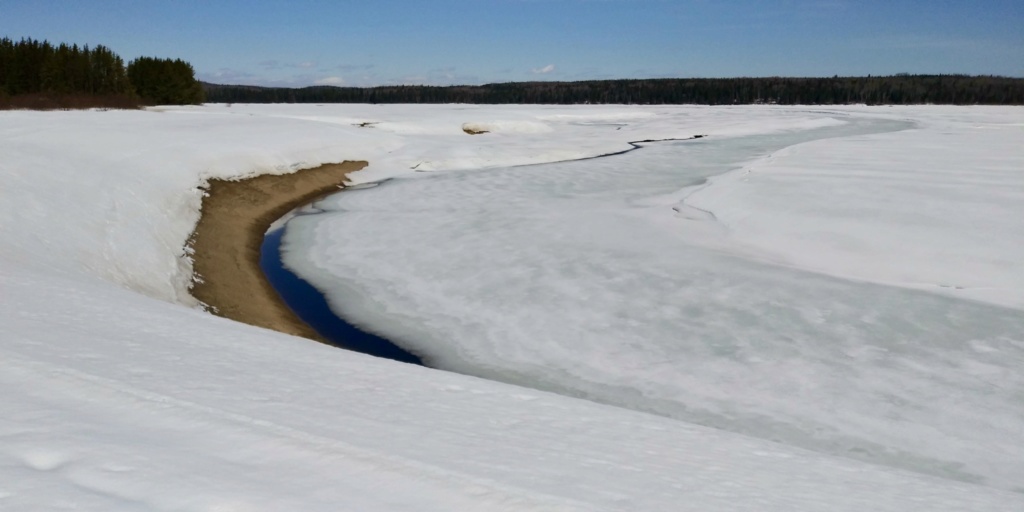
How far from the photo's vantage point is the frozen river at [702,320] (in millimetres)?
7184

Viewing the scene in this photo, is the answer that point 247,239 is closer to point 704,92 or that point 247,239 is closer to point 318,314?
point 318,314

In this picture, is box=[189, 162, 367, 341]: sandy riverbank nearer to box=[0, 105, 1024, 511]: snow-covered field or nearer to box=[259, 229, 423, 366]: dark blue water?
box=[259, 229, 423, 366]: dark blue water

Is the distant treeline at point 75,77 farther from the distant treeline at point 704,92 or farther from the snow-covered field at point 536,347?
the distant treeline at point 704,92

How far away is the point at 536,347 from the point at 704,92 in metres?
134

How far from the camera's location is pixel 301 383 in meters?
4.95

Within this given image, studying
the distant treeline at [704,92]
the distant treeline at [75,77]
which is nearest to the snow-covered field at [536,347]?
the distant treeline at [75,77]

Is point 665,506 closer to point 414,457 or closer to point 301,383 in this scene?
point 414,457

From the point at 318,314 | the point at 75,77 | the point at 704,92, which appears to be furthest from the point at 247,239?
the point at 704,92

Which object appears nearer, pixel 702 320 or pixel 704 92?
pixel 702 320

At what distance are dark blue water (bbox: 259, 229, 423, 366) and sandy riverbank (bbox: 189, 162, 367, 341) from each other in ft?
0.58

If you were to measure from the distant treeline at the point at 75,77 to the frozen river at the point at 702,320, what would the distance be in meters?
37.8

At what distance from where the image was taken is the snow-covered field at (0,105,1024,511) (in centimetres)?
354

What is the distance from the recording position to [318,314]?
1166 cm

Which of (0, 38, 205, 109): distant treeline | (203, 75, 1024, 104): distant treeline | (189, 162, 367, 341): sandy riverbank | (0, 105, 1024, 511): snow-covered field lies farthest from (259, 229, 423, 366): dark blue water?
(203, 75, 1024, 104): distant treeline
